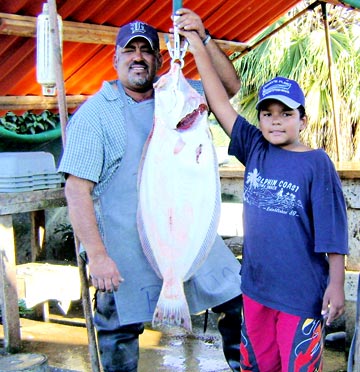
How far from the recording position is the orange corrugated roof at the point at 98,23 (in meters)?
5.42

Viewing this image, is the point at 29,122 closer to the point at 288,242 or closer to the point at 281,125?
the point at 281,125

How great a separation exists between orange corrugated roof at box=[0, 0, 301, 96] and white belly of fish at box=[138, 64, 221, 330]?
2.93 metres

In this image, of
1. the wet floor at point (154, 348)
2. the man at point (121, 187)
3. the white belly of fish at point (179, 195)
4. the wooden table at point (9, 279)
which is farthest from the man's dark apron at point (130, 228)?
the wet floor at point (154, 348)

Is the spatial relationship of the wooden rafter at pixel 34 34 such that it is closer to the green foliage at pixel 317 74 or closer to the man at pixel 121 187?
the man at pixel 121 187

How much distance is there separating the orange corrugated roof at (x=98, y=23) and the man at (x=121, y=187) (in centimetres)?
248

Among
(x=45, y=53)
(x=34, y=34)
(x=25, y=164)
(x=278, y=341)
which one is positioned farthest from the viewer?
(x=34, y=34)

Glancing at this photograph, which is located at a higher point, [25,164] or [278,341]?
[25,164]

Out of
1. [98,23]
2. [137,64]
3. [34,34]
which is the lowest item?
[137,64]

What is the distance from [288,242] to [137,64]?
3.64ft

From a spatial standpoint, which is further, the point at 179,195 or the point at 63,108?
the point at 63,108

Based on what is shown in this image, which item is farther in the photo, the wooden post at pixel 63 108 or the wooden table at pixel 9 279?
the wooden table at pixel 9 279

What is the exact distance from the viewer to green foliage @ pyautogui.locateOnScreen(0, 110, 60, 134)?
5930 mm

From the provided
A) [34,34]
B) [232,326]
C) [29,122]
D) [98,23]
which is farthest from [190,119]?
[29,122]

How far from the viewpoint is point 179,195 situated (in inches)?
102
